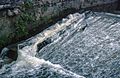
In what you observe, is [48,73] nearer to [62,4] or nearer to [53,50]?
[53,50]

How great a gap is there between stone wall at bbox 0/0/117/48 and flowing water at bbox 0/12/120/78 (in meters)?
0.25

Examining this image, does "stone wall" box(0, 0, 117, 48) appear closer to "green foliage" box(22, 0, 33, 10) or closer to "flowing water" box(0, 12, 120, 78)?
"green foliage" box(22, 0, 33, 10)

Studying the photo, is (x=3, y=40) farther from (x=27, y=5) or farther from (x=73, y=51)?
(x=73, y=51)

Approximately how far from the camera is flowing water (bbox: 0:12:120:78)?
3.75 m

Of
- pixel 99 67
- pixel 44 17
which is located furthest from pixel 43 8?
pixel 99 67

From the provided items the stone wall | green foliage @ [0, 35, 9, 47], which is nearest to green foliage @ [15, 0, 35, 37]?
the stone wall

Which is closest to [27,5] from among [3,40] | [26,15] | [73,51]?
[26,15]

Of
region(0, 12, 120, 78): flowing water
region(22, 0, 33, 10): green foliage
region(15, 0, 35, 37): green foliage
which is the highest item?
region(22, 0, 33, 10): green foliage

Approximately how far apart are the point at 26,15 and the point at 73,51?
48.3 inches

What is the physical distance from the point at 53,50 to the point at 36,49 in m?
0.29

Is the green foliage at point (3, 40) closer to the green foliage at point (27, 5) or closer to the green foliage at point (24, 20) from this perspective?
the green foliage at point (24, 20)

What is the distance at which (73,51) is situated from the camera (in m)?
4.29

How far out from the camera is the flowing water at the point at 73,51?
3.75 m

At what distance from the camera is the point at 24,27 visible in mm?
5004
